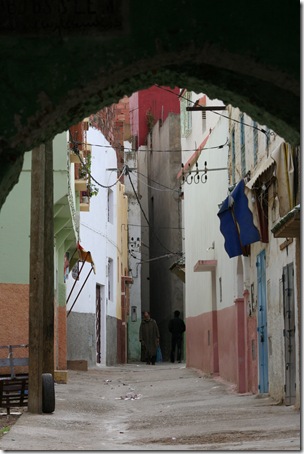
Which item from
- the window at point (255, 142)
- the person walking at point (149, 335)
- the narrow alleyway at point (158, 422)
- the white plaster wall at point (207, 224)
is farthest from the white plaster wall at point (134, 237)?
the window at point (255, 142)

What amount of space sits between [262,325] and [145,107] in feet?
110

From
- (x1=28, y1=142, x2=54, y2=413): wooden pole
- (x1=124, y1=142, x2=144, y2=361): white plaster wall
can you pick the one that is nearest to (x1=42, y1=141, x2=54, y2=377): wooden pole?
(x1=28, y1=142, x2=54, y2=413): wooden pole

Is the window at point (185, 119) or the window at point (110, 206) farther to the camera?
the window at point (110, 206)

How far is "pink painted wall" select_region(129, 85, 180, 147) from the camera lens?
50469 millimetres

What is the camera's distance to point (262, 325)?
765 inches

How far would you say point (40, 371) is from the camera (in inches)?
609

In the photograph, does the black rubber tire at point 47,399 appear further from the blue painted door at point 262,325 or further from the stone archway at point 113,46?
the stone archway at point 113,46

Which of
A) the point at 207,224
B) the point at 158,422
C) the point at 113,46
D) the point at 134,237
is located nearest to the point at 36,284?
the point at 158,422

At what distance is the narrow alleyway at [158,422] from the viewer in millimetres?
11906

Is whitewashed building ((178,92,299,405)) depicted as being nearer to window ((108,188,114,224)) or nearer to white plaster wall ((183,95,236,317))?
white plaster wall ((183,95,236,317))

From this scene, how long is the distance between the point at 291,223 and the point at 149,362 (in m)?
29.1

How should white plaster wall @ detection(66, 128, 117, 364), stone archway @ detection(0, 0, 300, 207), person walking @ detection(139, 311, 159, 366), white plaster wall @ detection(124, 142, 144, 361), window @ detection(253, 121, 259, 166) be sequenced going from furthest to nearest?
white plaster wall @ detection(124, 142, 144, 361)
person walking @ detection(139, 311, 159, 366)
white plaster wall @ detection(66, 128, 117, 364)
window @ detection(253, 121, 259, 166)
stone archway @ detection(0, 0, 300, 207)

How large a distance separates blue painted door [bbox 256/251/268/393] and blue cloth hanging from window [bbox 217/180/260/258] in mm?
405

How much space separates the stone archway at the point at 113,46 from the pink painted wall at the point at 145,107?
44240 millimetres
